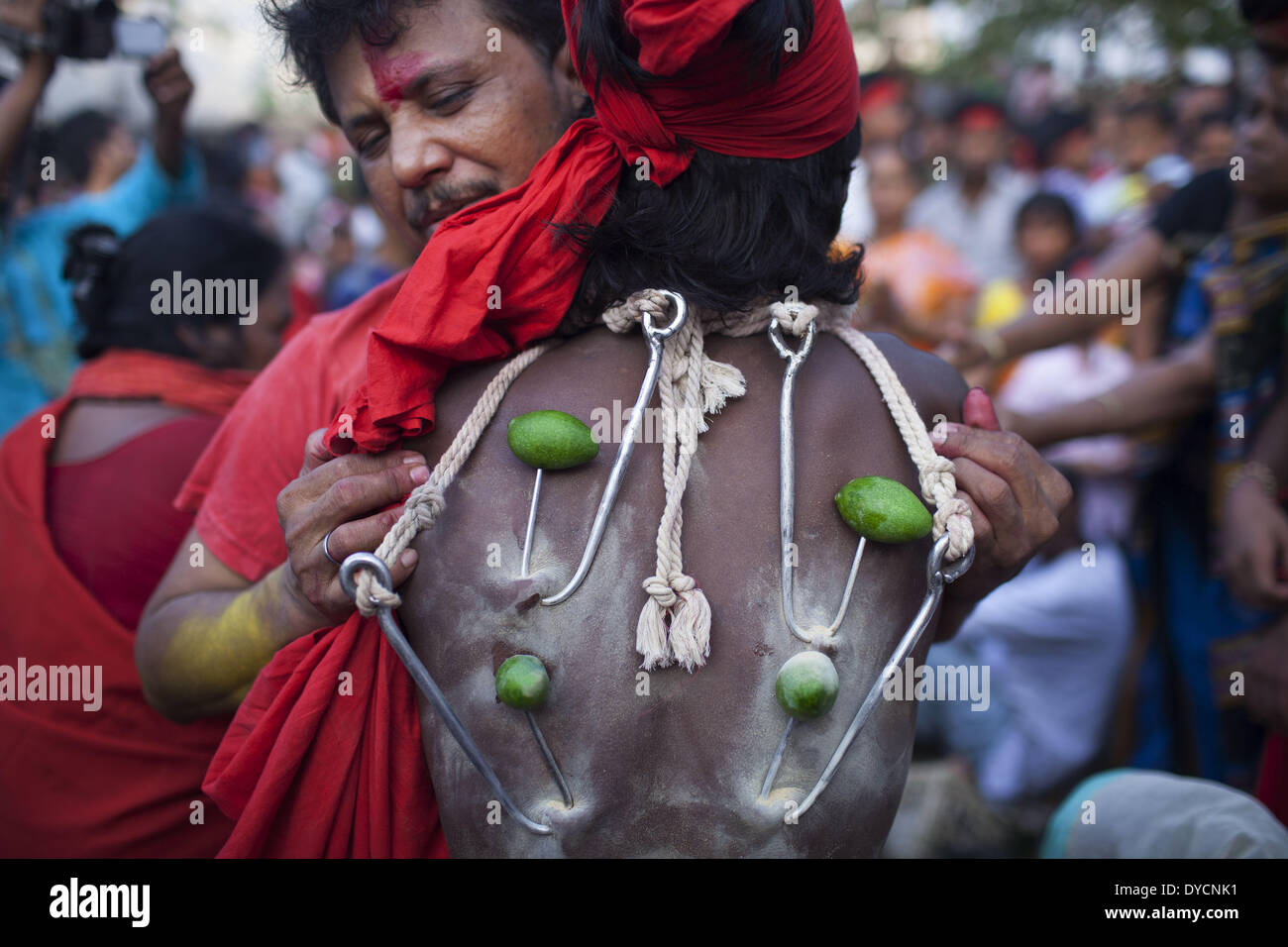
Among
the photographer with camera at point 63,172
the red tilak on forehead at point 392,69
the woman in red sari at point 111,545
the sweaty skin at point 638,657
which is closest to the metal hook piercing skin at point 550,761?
the sweaty skin at point 638,657

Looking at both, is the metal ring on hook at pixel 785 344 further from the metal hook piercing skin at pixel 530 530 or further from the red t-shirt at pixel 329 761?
the red t-shirt at pixel 329 761

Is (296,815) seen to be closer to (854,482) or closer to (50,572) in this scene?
(854,482)

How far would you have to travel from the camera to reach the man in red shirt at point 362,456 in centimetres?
143

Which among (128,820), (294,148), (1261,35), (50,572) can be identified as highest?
(294,148)

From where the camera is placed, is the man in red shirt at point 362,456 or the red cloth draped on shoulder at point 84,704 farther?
the red cloth draped on shoulder at point 84,704

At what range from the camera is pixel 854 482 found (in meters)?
1.36

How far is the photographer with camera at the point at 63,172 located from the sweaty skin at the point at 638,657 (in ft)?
6.87

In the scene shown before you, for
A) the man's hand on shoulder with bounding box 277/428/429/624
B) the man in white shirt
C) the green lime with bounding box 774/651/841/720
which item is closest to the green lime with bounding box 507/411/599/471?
the man's hand on shoulder with bounding box 277/428/429/624

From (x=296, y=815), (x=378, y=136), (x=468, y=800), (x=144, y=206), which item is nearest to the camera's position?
(x=468, y=800)

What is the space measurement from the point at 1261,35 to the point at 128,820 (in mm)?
3262

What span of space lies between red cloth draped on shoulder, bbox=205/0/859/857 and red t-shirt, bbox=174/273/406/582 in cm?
28

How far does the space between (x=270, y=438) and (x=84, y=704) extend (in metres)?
0.96

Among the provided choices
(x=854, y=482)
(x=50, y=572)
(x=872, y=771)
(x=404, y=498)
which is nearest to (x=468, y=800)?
(x=404, y=498)

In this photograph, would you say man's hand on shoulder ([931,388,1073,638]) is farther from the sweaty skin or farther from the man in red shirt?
the sweaty skin
